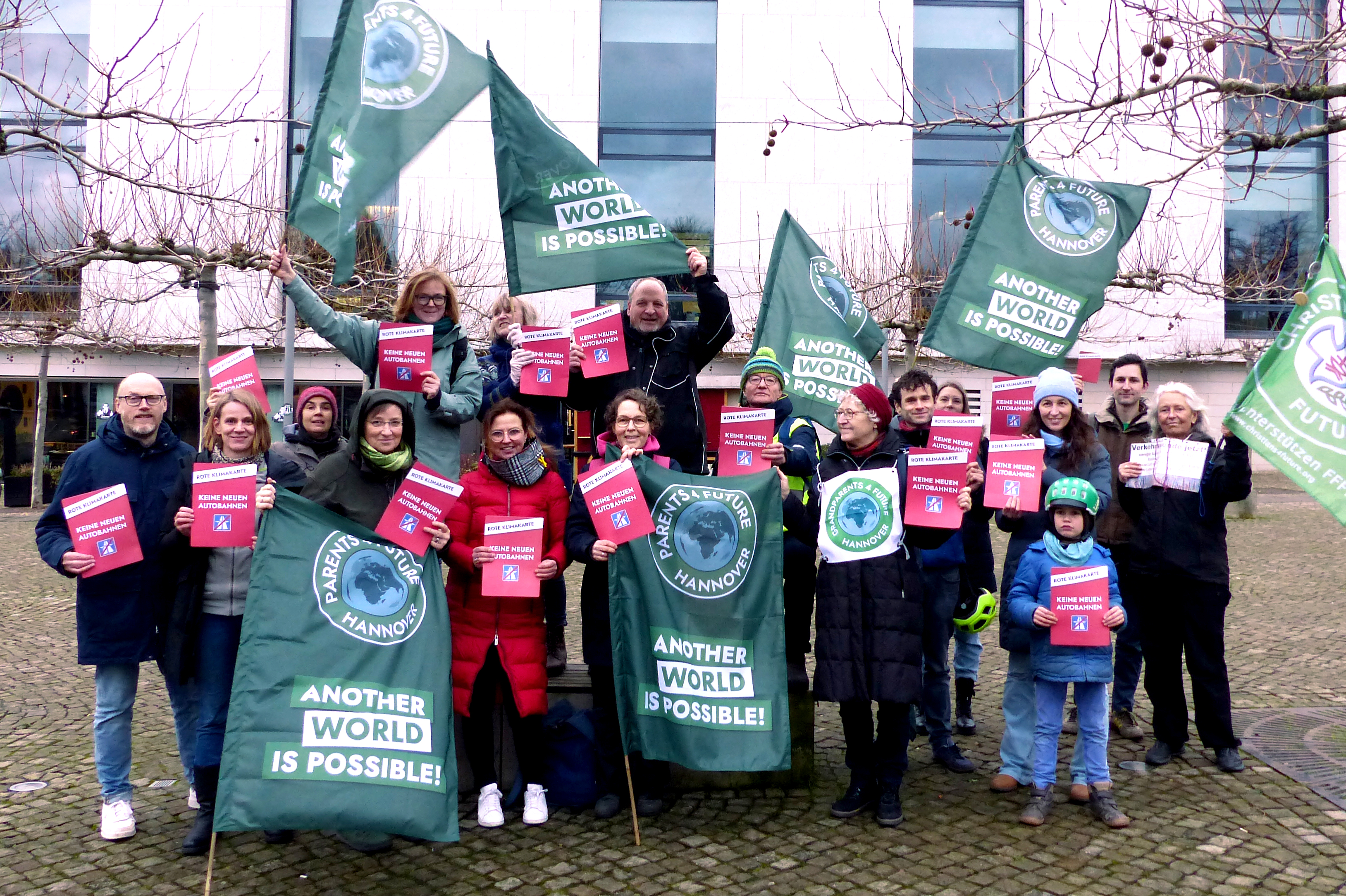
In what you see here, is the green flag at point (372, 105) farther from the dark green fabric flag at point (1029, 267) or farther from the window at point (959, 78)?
the window at point (959, 78)

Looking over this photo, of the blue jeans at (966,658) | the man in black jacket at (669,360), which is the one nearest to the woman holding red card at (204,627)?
the man in black jacket at (669,360)

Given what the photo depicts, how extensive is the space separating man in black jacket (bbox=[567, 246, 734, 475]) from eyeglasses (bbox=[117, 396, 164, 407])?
206cm

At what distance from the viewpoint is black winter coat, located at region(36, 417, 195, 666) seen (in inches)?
188

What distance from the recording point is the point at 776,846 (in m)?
4.90

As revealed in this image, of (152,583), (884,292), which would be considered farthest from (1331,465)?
(884,292)

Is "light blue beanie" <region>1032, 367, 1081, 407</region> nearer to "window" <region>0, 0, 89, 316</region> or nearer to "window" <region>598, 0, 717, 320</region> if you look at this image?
"window" <region>0, 0, 89, 316</region>

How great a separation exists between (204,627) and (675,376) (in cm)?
266

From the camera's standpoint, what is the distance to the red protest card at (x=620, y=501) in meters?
4.94

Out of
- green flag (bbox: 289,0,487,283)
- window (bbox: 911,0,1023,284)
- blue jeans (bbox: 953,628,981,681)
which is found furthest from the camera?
window (bbox: 911,0,1023,284)

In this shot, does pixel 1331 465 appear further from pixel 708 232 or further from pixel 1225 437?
pixel 708 232

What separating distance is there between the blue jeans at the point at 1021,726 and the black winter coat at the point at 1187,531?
105 centimetres

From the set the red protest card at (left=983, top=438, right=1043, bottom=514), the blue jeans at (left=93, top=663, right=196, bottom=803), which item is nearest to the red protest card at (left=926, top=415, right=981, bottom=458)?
the red protest card at (left=983, top=438, right=1043, bottom=514)

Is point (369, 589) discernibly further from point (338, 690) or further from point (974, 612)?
point (974, 612)

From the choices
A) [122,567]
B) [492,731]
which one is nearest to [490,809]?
[492,731]
